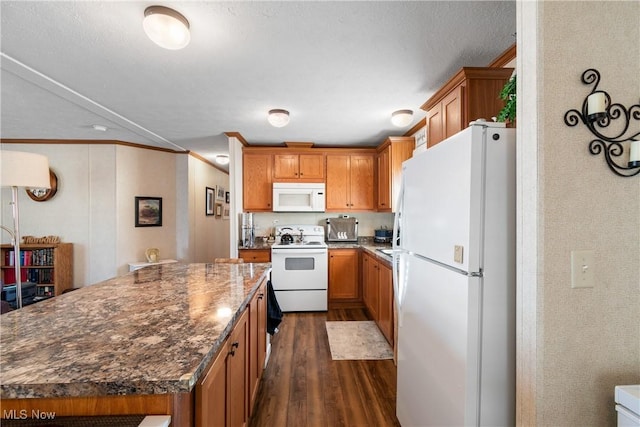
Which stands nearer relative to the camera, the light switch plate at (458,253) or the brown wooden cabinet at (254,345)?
the light switch plate at (458,253)

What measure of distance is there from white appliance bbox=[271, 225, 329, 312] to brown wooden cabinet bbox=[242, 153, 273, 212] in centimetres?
78

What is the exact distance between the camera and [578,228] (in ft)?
2.89

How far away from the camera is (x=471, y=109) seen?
1873 millimetres

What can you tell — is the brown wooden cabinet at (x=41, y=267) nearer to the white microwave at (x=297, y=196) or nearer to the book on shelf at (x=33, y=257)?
the book on shelf at (x=33, y=257)

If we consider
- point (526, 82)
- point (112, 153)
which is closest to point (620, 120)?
point (526, 82)

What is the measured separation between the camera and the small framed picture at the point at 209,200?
545 cm

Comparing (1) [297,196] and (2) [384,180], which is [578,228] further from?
(1) [297,196]

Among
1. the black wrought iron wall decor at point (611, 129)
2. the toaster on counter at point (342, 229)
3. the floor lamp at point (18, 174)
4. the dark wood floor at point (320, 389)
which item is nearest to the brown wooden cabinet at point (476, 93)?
the black wrought iron wall decor at point (611, 129)

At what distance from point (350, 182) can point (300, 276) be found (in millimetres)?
1607

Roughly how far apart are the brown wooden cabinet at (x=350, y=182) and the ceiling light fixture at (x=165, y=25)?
111 inches

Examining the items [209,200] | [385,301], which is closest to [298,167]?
[385,301]

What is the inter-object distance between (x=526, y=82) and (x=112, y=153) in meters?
4.88

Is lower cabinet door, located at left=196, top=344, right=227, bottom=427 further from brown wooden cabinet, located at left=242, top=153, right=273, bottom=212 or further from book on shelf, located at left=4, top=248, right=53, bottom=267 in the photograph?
book on shelf, located at left=4, top=248, right=53, bottom=267

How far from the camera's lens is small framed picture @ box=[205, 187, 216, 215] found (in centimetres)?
545
